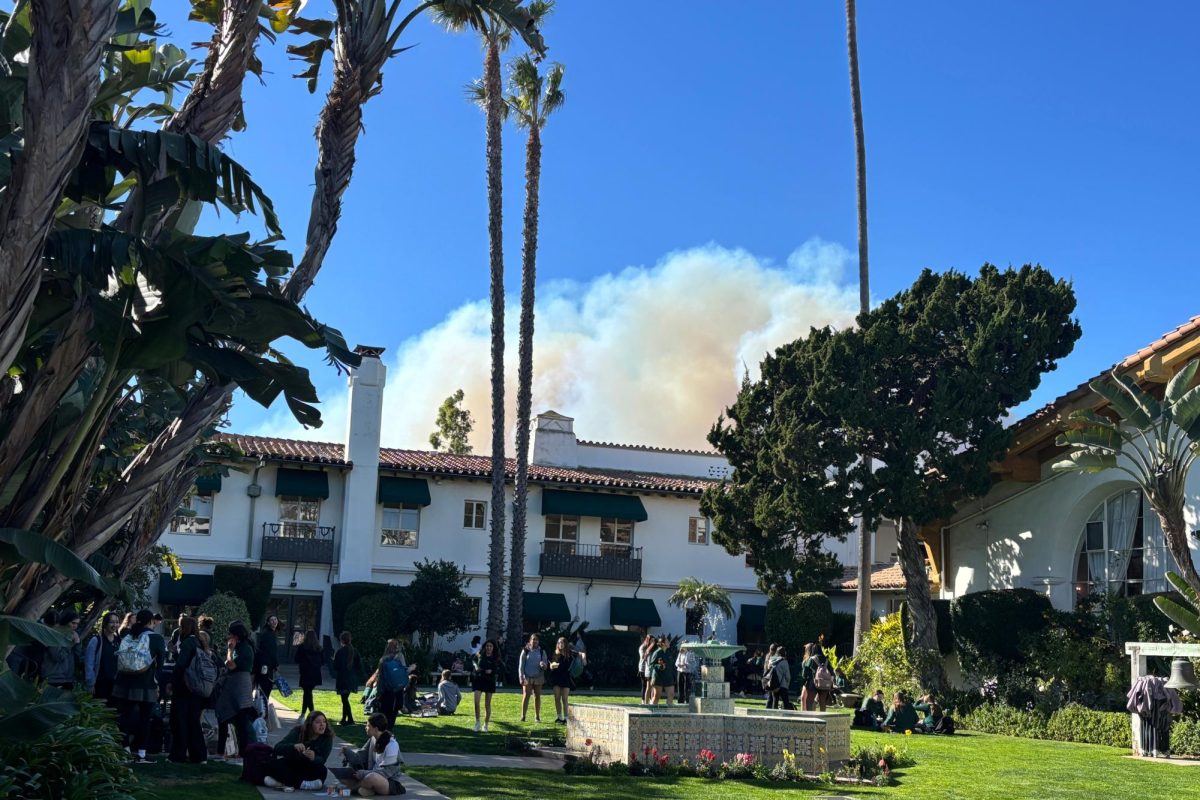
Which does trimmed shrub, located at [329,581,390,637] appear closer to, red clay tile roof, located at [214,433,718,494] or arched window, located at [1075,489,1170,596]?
red clay tile roof, located at [214,433,718,494]

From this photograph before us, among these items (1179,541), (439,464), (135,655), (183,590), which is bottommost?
(135,655)

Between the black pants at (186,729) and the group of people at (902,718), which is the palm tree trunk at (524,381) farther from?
the black pants at (186,729)

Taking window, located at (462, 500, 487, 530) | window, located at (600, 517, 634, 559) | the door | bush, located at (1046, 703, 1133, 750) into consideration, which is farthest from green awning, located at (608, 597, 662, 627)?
bush, located at (1046, 703, 1133, 750)

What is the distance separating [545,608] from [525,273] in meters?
12.4

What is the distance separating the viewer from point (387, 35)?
1054cm

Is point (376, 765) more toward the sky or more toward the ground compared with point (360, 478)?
more toward the ground

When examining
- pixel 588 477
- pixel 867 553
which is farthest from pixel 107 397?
pixel 588 477

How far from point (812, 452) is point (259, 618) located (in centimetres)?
2027

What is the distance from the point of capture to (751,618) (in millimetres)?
44625

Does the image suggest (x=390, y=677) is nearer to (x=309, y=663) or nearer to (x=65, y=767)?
(x=309, y=663)

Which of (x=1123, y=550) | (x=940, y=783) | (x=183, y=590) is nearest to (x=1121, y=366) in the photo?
(x=1123, y=550)

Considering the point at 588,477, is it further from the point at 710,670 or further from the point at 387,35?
the point at 387,35

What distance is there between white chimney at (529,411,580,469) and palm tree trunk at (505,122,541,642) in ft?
40.9

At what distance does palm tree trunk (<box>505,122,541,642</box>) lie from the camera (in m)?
34.9
